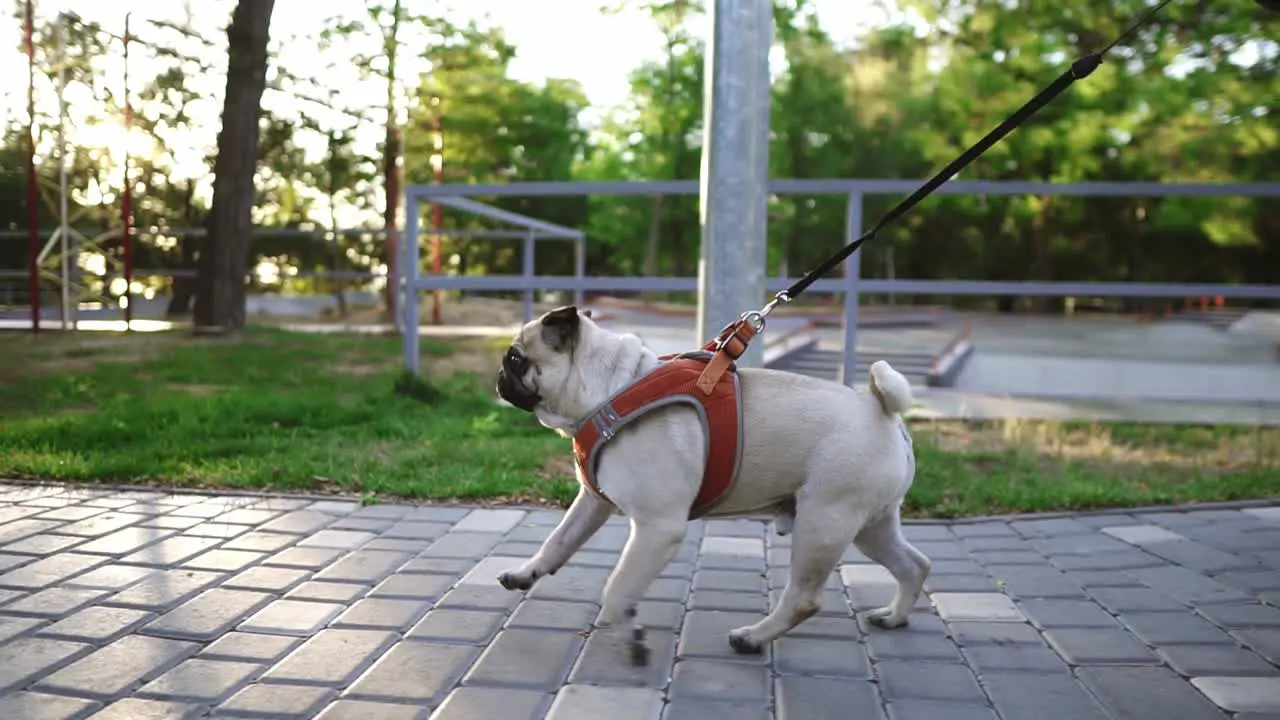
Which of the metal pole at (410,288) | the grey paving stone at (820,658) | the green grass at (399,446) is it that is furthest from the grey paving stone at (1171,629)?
the metal pole at (410,288)

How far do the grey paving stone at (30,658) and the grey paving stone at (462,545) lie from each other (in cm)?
145

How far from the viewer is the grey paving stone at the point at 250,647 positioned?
3002 mm

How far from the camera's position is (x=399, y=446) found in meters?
6.42

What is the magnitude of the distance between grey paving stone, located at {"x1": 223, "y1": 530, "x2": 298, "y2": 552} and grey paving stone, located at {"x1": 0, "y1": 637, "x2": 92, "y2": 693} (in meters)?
1.10

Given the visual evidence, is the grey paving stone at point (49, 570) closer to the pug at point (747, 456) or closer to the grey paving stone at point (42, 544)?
the grey paving stone at point (42, 544)

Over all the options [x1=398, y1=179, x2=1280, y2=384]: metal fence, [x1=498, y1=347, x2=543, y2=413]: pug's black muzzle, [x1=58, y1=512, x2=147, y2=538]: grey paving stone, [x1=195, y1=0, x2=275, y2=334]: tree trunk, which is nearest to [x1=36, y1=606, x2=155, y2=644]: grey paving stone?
[x1=58, y1=512, x2=147, y2=538]: grey paving stone

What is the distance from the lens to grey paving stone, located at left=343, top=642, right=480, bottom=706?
9.09 ft

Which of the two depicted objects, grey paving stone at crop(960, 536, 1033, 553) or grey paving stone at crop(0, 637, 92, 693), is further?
grey paving stone at crop(960, 536, 1033, 553)

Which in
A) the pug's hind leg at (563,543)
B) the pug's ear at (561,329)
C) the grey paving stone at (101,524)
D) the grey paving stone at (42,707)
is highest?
the pug's ear at (561,329)

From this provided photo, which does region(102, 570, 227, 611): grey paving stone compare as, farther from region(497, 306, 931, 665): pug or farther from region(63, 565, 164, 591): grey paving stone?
region(497, 306, 931, 665): pug

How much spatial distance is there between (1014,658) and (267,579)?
281 cm

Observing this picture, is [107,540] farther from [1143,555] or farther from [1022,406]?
[1022,406]

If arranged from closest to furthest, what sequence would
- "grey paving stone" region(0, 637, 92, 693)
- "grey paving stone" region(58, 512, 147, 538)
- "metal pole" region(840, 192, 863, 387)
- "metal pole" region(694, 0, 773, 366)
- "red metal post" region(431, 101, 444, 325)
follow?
"grey paving stone" region(0, 637, 92, 693)
"grey paving stone" region(58, 512, 147, 538)
"metal pole" region(694, 0, 773, 366)
"metal pole" region(840, 192, 863, 387)
"red metal post" region(431, 101, 444, 325)

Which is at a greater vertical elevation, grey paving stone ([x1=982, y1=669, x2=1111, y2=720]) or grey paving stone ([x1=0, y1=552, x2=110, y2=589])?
grey paving stone ([x1=0, y1=552, x2=110, y2=589])
